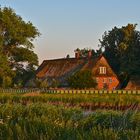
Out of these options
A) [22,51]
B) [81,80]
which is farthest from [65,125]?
[22,51]

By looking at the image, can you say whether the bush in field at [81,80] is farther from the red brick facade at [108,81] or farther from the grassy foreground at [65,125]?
the grassy foreground at [65,125]

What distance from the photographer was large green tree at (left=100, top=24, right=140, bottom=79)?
8462 centimetres

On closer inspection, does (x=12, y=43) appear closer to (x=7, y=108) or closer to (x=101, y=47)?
(x=101, y=47)

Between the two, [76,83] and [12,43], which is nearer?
[76,83]

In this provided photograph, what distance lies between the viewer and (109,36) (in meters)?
98.2

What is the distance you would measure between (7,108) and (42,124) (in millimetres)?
6973

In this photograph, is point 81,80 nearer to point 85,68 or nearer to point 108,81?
point 85,68

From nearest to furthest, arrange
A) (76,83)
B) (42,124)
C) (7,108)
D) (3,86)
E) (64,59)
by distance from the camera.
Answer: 1. (42,124)
2. (7,108)
3. (76,83)
4. (3,86)
5. (64,59)

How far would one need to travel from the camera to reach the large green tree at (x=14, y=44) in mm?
82000

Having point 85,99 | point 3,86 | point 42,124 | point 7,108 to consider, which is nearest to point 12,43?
point 3,86

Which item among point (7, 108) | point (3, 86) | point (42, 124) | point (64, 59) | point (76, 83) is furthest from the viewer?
point (64, 59)

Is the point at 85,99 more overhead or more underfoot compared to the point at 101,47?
more underfoot

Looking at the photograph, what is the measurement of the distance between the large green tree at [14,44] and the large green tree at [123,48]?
14215 mm

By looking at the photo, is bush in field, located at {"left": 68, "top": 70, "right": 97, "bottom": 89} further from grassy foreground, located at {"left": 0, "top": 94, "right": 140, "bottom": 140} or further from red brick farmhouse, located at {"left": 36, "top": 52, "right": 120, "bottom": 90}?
grassy foreground, located at {"left": 0, "top": 94, "right": 140, "bottom": 140}
